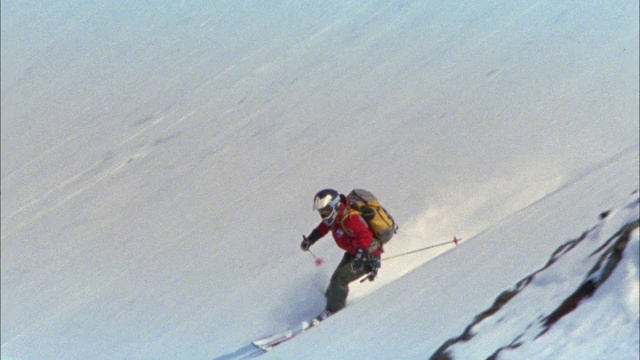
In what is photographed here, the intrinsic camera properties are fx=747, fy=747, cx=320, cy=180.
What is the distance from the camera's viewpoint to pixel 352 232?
7.33 metres

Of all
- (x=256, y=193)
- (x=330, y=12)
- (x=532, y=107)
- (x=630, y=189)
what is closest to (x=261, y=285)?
(x=256, y=193)

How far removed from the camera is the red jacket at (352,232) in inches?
287

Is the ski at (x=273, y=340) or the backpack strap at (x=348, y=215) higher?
the backpack strap at (x=348, y=215)

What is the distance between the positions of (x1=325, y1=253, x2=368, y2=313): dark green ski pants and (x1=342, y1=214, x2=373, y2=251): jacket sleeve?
1.37 feet

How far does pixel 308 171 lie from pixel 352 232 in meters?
5.64

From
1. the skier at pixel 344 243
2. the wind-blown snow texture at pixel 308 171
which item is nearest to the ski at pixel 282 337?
the skier at pixel 344 243

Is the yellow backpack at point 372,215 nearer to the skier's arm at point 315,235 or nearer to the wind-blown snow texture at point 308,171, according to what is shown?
the skier's arm at point 315,235

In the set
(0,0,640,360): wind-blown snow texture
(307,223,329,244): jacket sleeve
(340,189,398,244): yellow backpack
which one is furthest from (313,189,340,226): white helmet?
(0,0,640,360): wind-blown snow texture

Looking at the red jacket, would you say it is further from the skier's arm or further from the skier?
the skier's arm

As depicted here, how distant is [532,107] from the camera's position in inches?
539

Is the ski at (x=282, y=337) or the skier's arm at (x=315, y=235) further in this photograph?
the skier's arm at (x=315, y=235)

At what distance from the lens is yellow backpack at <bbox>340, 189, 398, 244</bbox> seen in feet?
24.4

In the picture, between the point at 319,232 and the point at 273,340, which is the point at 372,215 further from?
the point at 273,340

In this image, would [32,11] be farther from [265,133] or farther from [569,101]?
[569,101]
